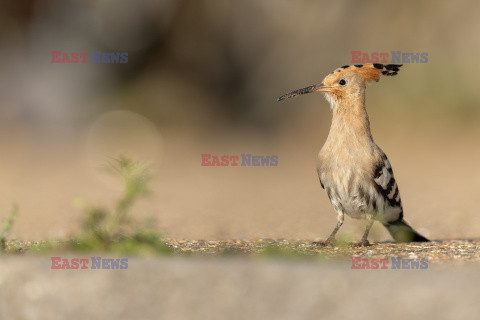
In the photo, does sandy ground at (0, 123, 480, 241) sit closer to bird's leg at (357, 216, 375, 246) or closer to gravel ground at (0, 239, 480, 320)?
bird's leg at (357, 216, 375, 246)

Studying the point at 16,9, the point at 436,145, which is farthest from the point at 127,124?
the point at 436,145

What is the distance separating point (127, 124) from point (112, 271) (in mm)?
12681

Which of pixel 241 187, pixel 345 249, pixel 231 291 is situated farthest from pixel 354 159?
pixel 241 187

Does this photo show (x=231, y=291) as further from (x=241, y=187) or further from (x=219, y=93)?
(x=219, y=93)

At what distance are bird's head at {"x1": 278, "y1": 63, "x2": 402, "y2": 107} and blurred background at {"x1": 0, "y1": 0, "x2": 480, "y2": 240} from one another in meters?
4.50

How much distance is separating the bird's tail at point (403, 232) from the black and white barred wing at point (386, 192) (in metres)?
0.21

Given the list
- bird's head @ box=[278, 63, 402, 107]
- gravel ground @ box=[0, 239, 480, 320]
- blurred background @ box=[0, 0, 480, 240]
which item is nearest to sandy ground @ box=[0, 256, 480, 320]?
gravel ground @ box=[0, 239, 480, 320]

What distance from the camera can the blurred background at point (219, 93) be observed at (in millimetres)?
11422

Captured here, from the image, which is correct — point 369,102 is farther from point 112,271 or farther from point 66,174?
point 112,271

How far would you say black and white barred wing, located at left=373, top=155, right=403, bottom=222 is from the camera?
4477mm

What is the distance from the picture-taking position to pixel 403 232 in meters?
5.07

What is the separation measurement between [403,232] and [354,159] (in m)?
1.00

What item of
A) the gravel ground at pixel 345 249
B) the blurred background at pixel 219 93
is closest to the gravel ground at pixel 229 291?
the gravel ground at pixel 345 249

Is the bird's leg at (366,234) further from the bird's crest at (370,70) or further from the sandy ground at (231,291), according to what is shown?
the sandy ground at (231,291)
